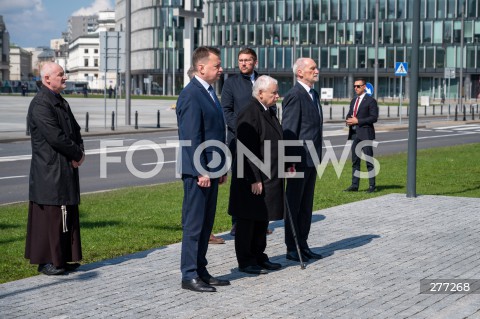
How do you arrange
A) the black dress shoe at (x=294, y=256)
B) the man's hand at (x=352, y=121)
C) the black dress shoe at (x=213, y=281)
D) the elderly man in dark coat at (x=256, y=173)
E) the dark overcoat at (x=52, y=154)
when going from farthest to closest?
the man's hand at (x=352, y=121) < the black dress shoe at (x=294, y=256) < the elderly man in dark coat at (x=256, y=173) < the dark overcoat at (x=52, y=154) < the black dress shoe at (x=213, y=281)

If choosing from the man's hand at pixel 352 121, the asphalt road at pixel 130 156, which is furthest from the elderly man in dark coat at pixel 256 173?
the asphalt road at pixel 130 156

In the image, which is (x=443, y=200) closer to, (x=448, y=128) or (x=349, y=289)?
(x=349, y=289)

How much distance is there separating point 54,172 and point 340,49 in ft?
333

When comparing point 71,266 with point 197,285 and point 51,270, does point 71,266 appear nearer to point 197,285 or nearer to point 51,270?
point 51,270

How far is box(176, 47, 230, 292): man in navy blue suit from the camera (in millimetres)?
7242

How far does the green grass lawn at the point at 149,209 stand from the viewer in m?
9.47

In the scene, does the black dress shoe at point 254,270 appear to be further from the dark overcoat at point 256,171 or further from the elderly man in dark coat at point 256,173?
the dark overcoat at point 256,171

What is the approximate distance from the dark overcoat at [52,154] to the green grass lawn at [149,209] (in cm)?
87

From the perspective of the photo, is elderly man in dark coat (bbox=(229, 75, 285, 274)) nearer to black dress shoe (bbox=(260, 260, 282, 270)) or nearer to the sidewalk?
black dress shoe (bbox=(260, 260, 282, 270))

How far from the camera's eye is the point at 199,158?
7.24 meters

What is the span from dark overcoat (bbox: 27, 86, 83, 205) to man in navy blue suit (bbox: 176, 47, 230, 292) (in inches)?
45.5

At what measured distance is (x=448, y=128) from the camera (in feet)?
139

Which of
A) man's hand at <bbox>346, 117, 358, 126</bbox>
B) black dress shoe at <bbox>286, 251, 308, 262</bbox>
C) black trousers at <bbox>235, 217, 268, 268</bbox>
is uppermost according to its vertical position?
man's hand at <bbox>346, 117, 358, 126</bbox>

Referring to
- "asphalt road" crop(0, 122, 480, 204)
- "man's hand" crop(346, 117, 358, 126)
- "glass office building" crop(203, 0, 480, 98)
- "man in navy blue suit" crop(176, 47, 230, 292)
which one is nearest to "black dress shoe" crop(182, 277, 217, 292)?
"man in navy blue suit" crop(176, 47, 230, 292)
